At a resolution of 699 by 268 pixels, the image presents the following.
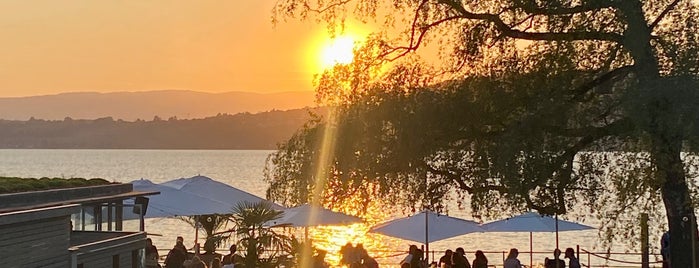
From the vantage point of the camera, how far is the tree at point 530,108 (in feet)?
46.8

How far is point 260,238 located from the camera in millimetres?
17328

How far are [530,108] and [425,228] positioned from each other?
28.2ft

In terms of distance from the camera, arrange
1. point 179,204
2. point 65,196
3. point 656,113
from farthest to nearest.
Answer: point 179,204 → point 65,196 → point 656,113

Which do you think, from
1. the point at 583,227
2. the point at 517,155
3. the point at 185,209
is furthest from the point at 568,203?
the point at 185,209

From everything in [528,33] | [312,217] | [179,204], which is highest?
[528,33]

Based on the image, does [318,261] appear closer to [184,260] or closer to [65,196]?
[184,260]

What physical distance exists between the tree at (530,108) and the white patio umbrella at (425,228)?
572cm

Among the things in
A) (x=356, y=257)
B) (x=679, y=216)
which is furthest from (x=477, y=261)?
(x=679, y=216)

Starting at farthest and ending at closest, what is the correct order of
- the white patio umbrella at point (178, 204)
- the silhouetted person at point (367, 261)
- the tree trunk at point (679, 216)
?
the white patio umbrella at point (178, 204)
the silhouetted person at point (367, 261)
the tree trunk at point (679, 216)

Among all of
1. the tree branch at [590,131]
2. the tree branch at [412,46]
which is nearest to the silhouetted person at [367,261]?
the tree branch at [412,46]

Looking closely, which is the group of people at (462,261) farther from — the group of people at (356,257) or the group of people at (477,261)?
the group of people at (356,257)

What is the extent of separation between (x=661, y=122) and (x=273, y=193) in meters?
8.31

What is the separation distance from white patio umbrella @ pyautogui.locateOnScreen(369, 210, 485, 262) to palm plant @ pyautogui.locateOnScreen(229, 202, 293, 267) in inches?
183

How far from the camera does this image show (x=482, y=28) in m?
16.3
